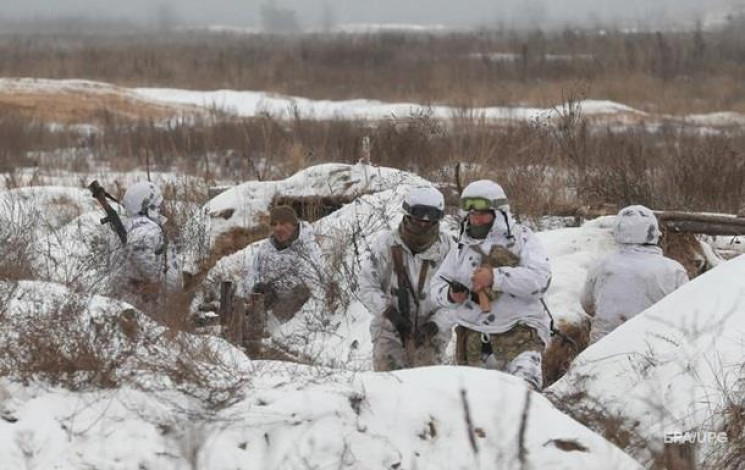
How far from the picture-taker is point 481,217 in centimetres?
600

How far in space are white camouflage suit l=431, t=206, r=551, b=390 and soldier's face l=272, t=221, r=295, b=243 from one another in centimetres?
263

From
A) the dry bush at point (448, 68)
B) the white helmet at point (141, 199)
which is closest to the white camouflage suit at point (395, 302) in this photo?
the white helmet at point (141, 199)

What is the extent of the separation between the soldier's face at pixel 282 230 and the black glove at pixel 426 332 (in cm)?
222

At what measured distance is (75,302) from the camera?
523 centimetres

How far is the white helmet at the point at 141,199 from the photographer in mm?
8398

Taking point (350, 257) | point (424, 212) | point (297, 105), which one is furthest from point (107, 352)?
point (297, 105)

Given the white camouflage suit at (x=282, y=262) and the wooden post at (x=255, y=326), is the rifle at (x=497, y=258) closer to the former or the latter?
the wooden post at (x=255, y=326)

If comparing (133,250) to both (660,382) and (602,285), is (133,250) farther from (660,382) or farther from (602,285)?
(660,382)

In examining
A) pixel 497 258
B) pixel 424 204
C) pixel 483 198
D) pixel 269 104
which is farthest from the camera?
pixel 269 104

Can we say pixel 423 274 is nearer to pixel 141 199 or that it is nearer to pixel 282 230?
pixel 282 230

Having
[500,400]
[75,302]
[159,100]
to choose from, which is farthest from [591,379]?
[159,100]

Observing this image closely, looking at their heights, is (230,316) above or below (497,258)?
below

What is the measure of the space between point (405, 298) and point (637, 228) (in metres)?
1.46

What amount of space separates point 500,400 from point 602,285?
2.69m
